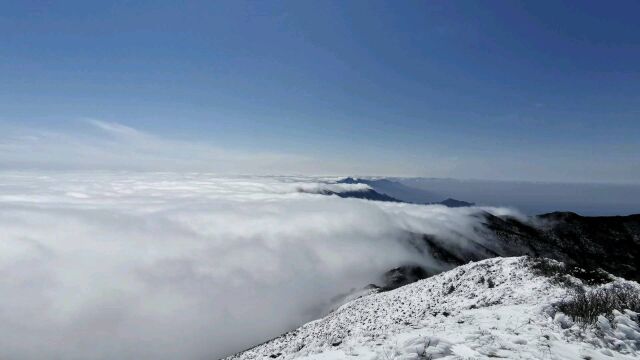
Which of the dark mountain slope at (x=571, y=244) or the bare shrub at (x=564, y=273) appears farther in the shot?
the dark mountain slope at (x=571, y=244)

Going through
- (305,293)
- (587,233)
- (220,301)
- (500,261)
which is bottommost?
(220,301)

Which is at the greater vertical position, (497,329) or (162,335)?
(497,329)

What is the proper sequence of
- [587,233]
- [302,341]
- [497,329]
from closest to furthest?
[497,329] → [302,341] → [587,233]

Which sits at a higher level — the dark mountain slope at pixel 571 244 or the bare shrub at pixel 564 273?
the bare shrub at pixel 564 273

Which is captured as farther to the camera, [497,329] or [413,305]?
[413,305]

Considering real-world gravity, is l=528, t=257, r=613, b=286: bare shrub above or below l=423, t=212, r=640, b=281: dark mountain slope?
above

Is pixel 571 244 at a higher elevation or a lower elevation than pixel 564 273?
lower

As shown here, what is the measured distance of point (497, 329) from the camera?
12703 millimetres

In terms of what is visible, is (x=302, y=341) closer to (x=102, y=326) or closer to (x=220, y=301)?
(x=220, y=301)

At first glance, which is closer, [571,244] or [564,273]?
[564,273]

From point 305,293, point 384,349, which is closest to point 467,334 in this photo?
point 384,349

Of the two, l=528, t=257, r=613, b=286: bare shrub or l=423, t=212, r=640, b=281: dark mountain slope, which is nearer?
l=528, t=257, r=613, b=286: bare shrub

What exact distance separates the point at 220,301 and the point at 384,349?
19219 cm

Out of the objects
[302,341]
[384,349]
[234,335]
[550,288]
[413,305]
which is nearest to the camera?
[384,349]
